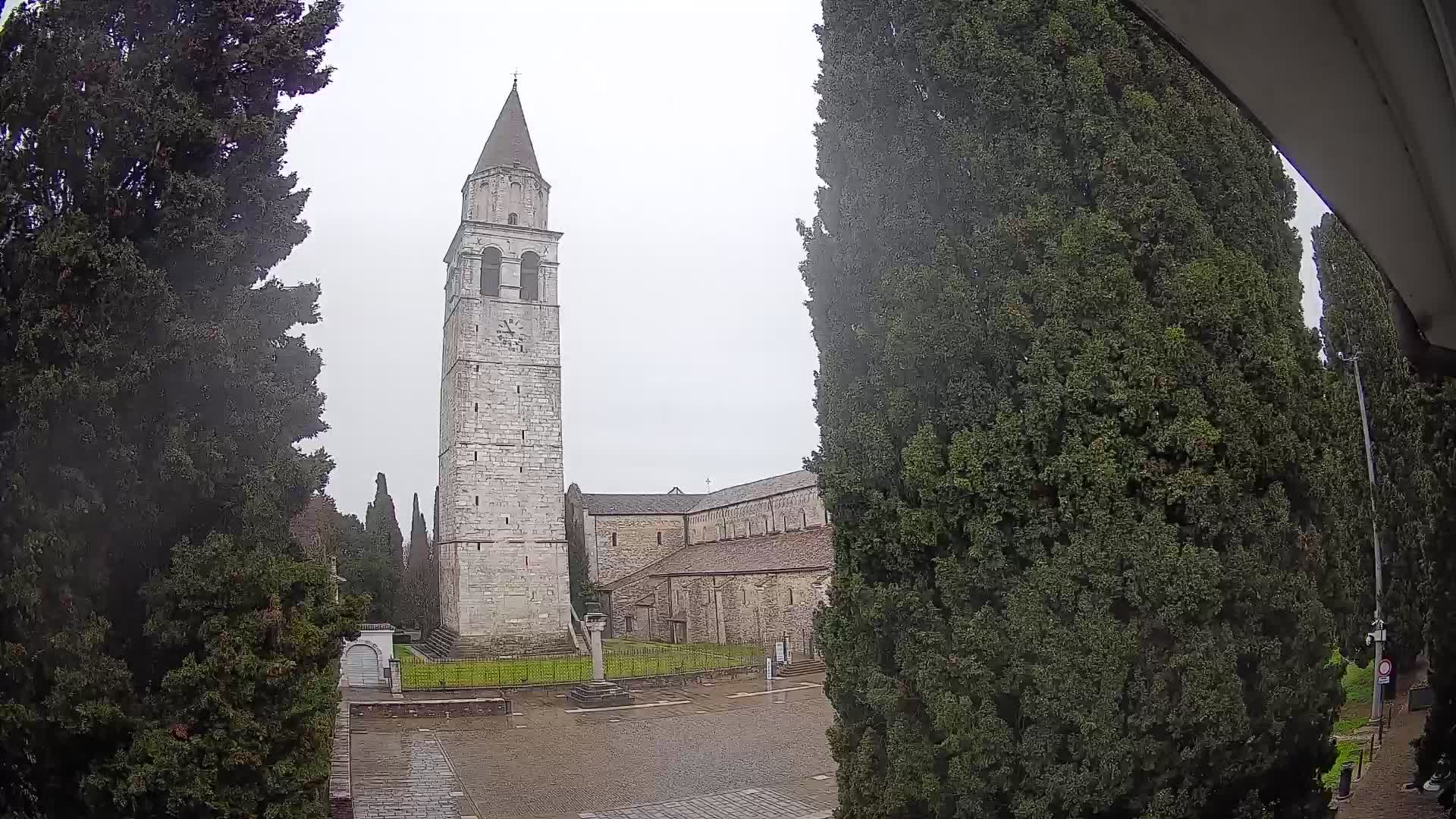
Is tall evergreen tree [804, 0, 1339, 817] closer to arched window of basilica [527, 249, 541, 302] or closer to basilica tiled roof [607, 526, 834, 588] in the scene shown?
basilica tiled roof [607, 526, 834, 588]

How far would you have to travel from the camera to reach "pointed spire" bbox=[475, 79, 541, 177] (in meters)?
35.0

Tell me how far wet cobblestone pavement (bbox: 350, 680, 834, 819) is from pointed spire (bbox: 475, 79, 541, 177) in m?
21.9

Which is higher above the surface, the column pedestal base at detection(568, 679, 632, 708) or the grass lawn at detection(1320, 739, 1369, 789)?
the grass lawn at detection(1320, 739, 1369, 789)

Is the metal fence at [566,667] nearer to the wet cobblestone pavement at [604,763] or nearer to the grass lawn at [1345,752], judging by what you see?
the wet cobblestone pavement at [604,763]

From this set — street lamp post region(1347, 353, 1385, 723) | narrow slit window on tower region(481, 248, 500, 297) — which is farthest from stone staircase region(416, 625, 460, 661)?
street lamp post region(1347, 353, 1385, 723)

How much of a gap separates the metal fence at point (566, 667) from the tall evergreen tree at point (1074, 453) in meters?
20.2

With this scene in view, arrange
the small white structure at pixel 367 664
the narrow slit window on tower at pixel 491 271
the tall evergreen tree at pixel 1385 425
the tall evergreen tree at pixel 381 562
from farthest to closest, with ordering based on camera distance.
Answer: the tall evergreen tree at pixel 381 562
the narrow slit window on tower at pixel 491 271
the small white structure at pixel 367 664
the tall evergreen tree at pixel 1385 425

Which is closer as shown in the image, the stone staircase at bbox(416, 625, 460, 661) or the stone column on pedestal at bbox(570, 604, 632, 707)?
the stone column on pedestal at bbox(570, 604, 632, 707)

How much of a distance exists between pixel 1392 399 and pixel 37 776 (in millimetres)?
17549

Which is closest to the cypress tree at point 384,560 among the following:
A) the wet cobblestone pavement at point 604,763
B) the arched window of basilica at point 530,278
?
the arched window of basilica at point 530,278

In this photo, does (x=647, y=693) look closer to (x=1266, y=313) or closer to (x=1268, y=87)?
(x=1266, y=313)

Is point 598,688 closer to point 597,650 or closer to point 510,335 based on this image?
point 597,650

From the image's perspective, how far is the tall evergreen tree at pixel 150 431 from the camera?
4.98 m

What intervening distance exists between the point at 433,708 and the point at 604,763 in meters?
6.54
